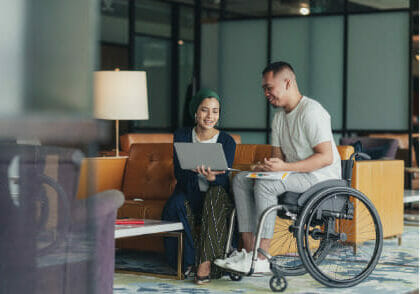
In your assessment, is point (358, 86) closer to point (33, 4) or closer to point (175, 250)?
point (175, 250)

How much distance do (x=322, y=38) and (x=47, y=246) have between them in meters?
7.60

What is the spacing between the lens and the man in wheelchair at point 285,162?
336 cm

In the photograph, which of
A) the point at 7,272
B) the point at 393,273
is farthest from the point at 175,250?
the point at 7,272

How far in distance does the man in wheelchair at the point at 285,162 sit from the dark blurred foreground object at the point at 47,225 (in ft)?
7.37

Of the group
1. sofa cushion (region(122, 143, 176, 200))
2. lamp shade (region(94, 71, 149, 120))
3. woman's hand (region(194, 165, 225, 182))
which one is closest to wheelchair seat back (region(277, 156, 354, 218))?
woman's hand (region(194, 165, 225, 182))

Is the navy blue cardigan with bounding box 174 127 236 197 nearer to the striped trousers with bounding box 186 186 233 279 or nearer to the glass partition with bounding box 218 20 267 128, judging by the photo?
the striped trousers with bounding box 186 186 233 279

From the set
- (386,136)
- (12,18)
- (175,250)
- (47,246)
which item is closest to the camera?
(12,18)

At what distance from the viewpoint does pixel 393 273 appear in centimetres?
388

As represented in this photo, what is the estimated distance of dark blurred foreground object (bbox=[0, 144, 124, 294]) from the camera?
1.00 metres

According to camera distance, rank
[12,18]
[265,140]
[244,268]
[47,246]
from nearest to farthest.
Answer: [12,18] → [47,246] → [244,268] → [265,140]

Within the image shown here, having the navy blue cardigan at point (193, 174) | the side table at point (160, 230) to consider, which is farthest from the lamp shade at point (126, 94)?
the side table at point (160, 230)

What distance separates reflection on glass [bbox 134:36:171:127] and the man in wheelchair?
22.6ft

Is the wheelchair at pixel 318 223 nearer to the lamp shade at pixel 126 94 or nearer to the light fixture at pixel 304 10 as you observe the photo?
the lamp shade at pixel 126 94

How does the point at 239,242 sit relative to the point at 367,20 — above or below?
below
